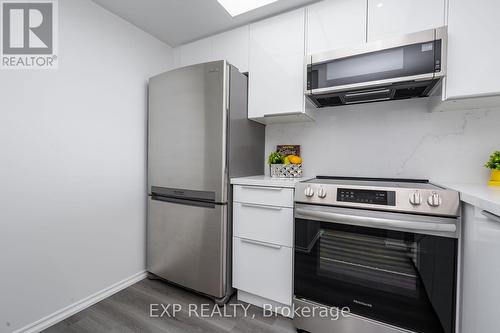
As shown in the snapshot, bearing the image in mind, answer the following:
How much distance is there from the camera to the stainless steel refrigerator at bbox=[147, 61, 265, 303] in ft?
5.29

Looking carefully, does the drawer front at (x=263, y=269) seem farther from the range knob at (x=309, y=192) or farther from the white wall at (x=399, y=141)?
the white wall at (x=399, y=141)

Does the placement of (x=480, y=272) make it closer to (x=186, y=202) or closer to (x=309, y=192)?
(x=309, y=192)

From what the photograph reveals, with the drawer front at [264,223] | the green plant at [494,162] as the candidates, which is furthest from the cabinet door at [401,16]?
the drawer front at [264,223]

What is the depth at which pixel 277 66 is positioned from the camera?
5.60 ft

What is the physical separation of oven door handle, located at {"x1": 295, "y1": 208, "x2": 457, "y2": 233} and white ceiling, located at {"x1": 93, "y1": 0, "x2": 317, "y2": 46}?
5.11 ft

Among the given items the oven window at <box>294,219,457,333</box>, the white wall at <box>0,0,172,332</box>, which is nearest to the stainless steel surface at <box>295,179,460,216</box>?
the oven window at <box>294,219,457,333</box>

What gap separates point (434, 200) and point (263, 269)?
1.11 m

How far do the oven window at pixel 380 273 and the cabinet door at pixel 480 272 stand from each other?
6cm

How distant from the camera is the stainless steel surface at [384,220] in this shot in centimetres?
105

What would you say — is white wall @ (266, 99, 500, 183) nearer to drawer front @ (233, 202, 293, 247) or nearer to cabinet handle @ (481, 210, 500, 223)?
drawer front @ (233, 202, 293, 247)

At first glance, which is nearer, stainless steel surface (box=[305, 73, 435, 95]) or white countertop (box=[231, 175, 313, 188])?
stainless steel surface (box=[305, 73, 435, 95])

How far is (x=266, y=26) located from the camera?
5.79ft

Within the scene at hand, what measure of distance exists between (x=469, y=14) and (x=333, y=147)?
1.08m

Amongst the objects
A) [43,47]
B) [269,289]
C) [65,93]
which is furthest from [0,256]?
[269,289]
